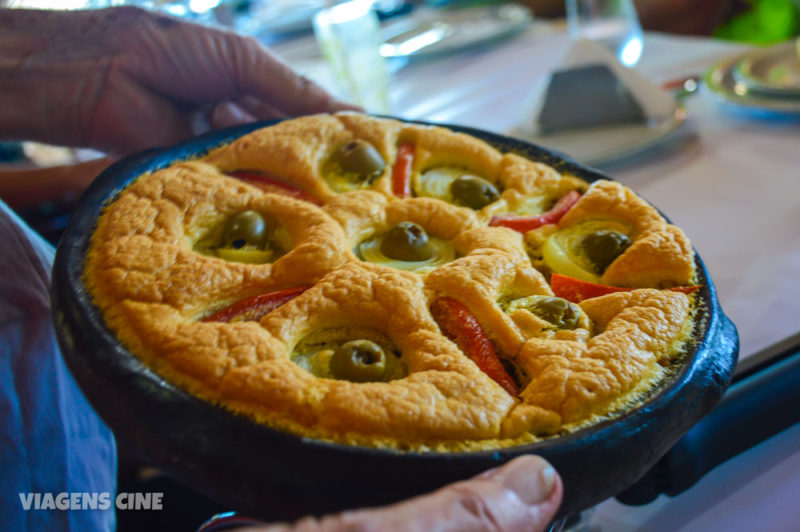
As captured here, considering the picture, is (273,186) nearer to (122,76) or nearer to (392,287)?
(392,287)

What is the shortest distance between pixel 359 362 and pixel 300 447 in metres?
0.19

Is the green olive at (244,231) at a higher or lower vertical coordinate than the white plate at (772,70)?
higher

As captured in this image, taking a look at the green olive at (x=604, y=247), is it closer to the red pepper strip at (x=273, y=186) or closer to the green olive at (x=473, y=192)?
the green olive at (x=473, y=192)

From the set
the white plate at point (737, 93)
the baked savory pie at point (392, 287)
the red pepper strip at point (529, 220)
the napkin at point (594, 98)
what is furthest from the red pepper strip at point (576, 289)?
the white plate at point (737, 93)

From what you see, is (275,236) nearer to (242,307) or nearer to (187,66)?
(242,307)

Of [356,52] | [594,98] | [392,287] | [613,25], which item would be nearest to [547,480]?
[392,287]

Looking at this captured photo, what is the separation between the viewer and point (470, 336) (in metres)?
0.93

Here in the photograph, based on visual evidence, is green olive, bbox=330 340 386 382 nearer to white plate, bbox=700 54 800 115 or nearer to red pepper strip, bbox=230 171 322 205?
red pepper strip, bbox=230 171 322 205

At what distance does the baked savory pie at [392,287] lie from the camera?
2.59 feet

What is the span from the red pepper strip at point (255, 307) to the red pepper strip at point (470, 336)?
22cm

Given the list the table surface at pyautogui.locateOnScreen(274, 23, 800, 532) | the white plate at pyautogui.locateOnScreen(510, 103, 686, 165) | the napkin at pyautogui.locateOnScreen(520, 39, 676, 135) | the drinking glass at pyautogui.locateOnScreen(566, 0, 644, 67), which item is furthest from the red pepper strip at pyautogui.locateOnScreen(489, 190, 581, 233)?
the drinking glass at pyautogui.locateOnScreen(566, 0, 644, 67)

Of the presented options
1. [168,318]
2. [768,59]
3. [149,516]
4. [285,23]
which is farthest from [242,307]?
[285,23]

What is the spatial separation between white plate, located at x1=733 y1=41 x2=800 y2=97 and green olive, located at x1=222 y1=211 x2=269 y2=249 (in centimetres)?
197

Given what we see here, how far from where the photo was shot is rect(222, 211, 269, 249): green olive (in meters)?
1.11
